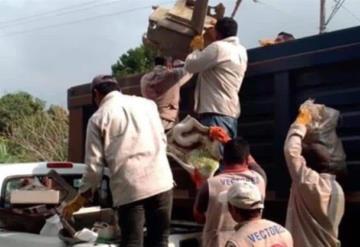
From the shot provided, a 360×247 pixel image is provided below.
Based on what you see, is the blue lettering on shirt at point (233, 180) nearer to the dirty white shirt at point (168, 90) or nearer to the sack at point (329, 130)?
the sack at point (329, 130)

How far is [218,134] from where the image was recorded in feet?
15.3

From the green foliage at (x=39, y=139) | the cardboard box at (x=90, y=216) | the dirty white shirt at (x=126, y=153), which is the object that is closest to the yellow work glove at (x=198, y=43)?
the dirty white shirt at (x=126, y=153)

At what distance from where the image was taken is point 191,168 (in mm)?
4891

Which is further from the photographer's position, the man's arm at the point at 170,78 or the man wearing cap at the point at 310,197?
the man's arm at the point at 170,78

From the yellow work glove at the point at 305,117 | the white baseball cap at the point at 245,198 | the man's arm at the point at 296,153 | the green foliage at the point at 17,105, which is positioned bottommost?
the white baseball cap at the point at 245,198

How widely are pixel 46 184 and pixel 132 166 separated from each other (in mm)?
1827

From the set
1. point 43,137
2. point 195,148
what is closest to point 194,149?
point 195,148

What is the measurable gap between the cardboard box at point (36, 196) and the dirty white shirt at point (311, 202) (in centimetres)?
181

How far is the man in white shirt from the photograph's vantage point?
15.6 ft

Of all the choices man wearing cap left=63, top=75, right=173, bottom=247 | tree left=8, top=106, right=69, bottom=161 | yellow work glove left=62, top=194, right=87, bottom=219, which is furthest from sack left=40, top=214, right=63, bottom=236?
tree left=8, top=106, right=69, bottom=161

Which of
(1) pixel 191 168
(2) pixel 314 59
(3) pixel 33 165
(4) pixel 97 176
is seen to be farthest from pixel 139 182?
(3) pixel 33 165

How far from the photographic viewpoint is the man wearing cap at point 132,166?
4.25 meters

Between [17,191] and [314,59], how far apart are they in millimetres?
2434

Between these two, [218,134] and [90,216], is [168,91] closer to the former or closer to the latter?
[218,134]
